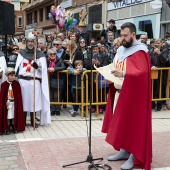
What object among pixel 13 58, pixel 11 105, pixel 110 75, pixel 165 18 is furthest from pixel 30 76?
pixel 165 18

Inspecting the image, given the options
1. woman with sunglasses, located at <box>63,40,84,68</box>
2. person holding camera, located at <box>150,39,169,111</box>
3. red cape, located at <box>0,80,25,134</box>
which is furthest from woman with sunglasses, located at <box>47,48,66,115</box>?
person holding camera, located at <box>150,39,169,111</box>

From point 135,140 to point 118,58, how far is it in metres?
1.25

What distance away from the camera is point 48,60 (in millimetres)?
8156

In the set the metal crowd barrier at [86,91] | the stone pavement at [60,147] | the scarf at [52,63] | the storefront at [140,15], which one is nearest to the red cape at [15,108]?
the stone pavement at [60,147]

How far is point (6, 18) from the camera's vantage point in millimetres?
7895

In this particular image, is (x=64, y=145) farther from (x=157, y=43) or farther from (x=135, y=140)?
(x=157, y=43)

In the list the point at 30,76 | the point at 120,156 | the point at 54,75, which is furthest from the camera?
the point at 54,75

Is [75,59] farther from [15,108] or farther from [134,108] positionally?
[134,108]

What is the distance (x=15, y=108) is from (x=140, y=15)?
48.6ft

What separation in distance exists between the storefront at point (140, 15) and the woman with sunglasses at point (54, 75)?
34.2 ft

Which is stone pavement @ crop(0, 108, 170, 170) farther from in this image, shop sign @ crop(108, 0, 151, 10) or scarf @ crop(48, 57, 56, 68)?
shop sign @ crop(108, 0, 151, 10)

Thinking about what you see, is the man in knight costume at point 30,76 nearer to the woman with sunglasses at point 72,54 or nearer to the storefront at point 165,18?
the woman with sunglasses at point 72,54

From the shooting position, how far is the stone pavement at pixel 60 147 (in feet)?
16.1

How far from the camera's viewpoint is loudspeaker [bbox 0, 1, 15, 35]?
307 inches
